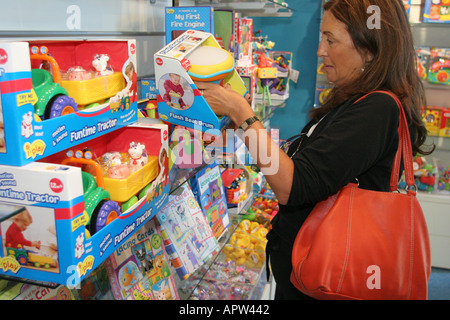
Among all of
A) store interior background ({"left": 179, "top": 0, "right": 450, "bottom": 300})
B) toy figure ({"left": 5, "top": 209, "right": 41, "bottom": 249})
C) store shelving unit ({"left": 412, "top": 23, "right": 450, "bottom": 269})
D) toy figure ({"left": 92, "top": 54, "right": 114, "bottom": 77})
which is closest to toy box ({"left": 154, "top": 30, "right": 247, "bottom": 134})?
toy figure ({"left": 92, "top": 54, "right": 114, "bottom": 77})

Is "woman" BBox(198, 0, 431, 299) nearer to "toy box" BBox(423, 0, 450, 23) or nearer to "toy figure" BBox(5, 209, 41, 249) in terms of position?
"toy figure" BBox(5, 209, 41, 249)

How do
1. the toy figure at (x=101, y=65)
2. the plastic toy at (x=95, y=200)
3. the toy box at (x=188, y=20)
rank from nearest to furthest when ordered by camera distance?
the plastic toy at (x=95, y=200) < the toy figure at (x=101, y=65) < the toy box at (x=188, y=20)

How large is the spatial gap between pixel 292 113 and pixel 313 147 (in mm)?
2966

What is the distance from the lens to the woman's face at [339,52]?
47.7 inches

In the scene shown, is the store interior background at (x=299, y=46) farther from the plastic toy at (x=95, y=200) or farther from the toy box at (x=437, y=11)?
the plastic toy at (x=95, y=200)

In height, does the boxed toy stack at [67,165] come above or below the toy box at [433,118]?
above

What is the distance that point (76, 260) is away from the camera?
82 centimetres

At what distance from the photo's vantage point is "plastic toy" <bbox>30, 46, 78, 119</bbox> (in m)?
0.83

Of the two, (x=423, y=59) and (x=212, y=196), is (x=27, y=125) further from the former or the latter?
(x=423, y=59)

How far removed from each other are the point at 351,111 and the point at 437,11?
3.04 m

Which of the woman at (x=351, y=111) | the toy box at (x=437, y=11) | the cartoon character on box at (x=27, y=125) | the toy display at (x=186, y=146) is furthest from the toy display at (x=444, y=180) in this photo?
the cartoon character on box at (x=27, y=125)

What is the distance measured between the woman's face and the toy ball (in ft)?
1.01

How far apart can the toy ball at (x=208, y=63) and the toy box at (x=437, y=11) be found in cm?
300

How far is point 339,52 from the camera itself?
123 centimetres
